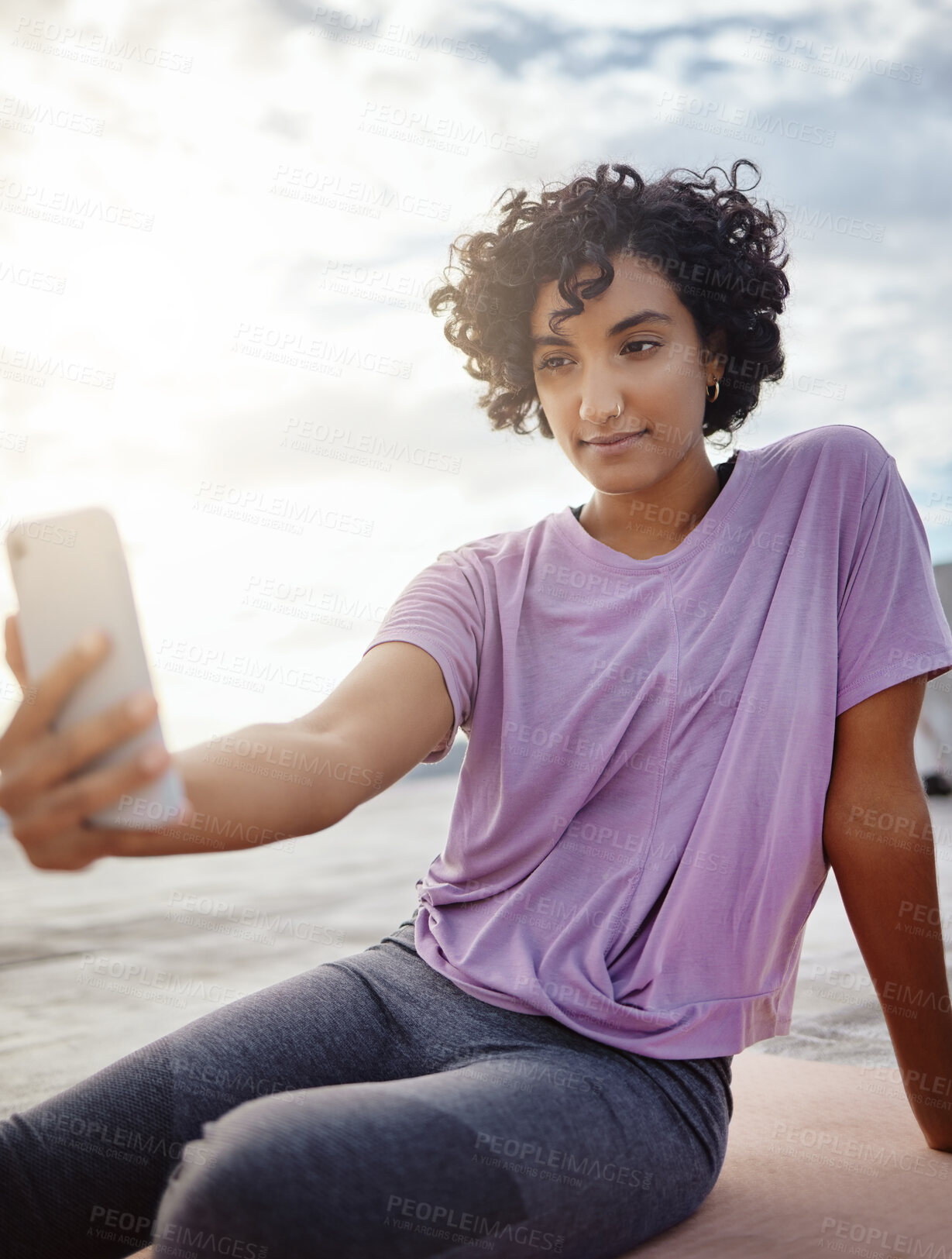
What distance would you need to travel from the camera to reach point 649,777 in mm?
1507

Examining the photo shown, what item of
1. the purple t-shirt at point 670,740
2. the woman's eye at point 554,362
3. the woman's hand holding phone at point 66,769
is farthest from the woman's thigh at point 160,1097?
the woman's eye at point 554,362

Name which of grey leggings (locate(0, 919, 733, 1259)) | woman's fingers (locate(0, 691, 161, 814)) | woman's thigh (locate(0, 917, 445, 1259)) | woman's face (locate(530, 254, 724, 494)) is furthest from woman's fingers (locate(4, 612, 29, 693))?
woman's face (locate(530, 254, 724, 494))

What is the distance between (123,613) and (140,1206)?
86 centimetres

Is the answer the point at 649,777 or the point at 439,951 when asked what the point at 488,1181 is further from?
the point at 649,777

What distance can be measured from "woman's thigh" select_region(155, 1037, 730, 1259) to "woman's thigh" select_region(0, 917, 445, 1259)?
0.22 meters

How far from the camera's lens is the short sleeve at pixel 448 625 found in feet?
4.97

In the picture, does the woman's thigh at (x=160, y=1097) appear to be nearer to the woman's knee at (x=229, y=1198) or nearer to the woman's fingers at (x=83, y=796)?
the woman's knee at (x=229, y=1198)

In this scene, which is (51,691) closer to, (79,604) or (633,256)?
(79,604)

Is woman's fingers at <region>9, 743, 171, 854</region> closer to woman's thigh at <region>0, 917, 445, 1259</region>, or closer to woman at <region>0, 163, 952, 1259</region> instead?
woman at <region>0, 163, 952, 1259</region>

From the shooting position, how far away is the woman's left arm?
4.96ft

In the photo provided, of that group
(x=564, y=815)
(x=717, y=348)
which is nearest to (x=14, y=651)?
(x=564, y=815)

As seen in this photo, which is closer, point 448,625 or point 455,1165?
point 455,1165

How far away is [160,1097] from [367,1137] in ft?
1.36

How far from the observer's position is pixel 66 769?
0.90 meters
